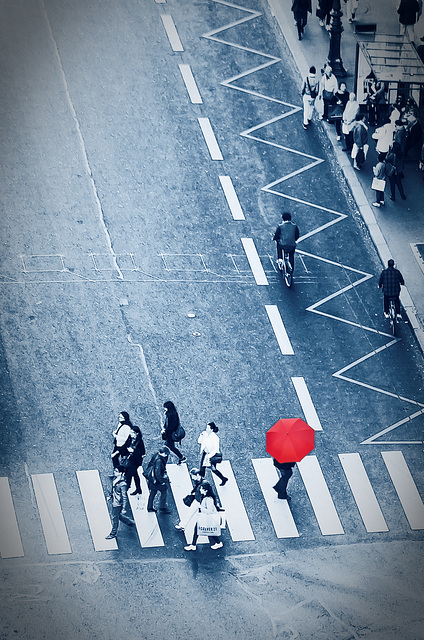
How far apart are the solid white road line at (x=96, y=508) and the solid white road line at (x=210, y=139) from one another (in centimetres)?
1181

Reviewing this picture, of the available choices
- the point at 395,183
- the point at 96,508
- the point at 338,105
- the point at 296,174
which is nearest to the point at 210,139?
the point at 296,174

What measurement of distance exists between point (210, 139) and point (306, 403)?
1015cm

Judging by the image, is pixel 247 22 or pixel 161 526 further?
pixel 247 22

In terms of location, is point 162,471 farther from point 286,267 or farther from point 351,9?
point 351,9

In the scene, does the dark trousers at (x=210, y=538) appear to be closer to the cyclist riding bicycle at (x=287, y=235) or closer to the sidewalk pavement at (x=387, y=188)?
the sidewalk pavement at (x=387, y=188)

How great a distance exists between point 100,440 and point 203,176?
9.96 m

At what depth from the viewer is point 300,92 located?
1483 inches

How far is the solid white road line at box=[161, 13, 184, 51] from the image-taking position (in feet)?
127

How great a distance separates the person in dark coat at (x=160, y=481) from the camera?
25.7 metres

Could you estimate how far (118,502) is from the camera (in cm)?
2533

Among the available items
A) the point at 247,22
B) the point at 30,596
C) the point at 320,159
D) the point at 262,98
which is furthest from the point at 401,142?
the point at 30,596

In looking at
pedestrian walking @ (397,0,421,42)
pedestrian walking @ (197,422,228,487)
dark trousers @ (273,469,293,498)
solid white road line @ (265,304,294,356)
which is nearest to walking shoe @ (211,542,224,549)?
pedestrian walking @ (197,422,228,487)

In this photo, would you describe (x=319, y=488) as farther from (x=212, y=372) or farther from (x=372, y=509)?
(x=212, y=372)

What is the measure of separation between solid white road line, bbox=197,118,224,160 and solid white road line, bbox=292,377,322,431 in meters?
8.62
